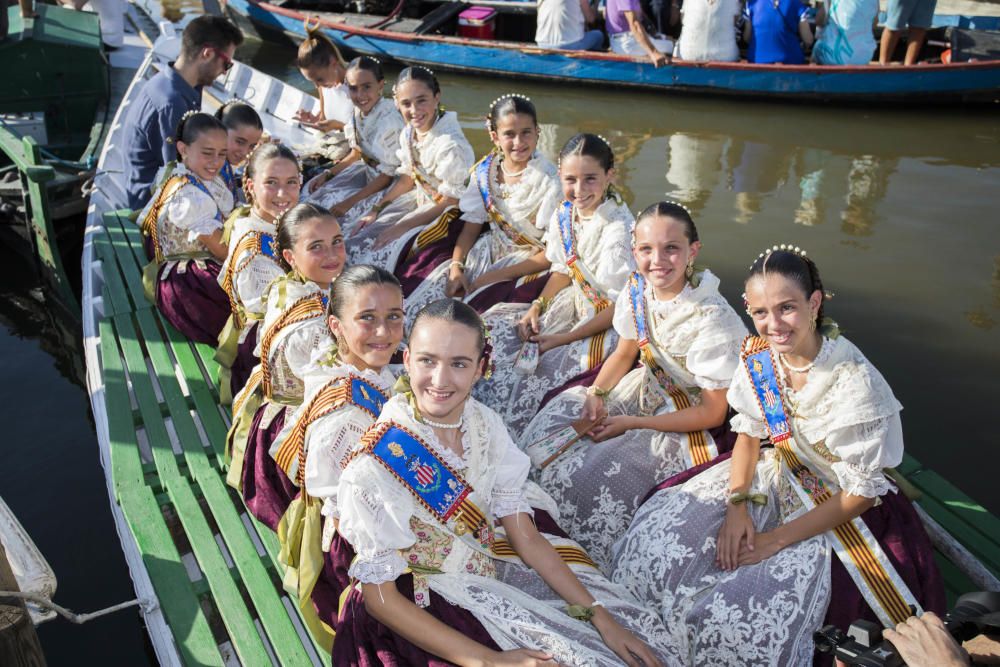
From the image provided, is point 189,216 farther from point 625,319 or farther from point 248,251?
point 625,319

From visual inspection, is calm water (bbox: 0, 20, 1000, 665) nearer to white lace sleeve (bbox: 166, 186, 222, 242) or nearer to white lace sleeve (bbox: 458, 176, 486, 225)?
white lace sleeve (bbox: 166, 186, 222, 242)

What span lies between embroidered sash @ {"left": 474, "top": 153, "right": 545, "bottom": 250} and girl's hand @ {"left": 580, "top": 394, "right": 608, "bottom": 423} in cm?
122

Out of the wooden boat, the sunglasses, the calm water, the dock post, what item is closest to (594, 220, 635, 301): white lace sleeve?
the calm water

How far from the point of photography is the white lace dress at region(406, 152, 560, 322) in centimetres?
441

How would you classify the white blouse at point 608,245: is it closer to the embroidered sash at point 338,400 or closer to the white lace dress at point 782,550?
the white lace dress at point 782,550

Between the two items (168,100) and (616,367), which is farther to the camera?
(168,100)

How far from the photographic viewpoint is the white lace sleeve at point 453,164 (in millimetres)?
4969

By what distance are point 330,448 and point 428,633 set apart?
67cm

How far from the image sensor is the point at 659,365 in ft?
11.3

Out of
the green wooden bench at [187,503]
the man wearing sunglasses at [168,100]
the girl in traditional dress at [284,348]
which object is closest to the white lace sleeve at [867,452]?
the green wooden bench at [187,503]

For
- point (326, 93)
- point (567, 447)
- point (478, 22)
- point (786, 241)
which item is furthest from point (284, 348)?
point (478, 22)

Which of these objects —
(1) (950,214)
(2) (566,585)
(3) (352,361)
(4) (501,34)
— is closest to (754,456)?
(2) (566,585)

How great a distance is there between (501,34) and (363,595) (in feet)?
34.4

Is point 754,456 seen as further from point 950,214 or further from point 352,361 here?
point 950,214
